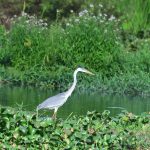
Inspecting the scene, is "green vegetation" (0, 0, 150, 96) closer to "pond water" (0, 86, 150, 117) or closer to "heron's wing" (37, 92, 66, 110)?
"pond water" (0, 86, 150, 117)

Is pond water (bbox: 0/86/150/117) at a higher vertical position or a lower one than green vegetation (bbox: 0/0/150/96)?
lower

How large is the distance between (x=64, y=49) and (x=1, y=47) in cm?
230

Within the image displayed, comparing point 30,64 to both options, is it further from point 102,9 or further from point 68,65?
point 102,9

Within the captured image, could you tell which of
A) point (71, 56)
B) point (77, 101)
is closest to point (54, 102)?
point (77, 101)

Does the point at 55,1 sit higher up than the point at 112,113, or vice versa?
the point at 55,1

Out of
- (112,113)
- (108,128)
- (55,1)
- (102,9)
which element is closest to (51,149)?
(108,128)

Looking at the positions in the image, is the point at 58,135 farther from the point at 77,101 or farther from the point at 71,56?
the point at 71,56

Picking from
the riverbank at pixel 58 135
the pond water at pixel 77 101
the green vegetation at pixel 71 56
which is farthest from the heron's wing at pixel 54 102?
the green vegetation at pixel 71 56

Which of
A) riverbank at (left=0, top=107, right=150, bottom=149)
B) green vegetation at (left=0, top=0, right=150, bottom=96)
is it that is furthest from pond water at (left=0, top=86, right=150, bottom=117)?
riverbank at (left=0, top=107, right=150, bottom=149)

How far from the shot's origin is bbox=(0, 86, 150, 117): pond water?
13078 mm

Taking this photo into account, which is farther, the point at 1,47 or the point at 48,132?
the point at 1,47

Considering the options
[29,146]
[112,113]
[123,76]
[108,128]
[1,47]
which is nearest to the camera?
[29,146]

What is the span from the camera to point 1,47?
64.8ft

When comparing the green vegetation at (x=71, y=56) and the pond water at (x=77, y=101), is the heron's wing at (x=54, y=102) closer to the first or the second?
the pond water at (x=77, y=101)
